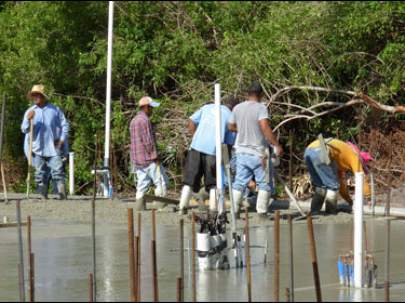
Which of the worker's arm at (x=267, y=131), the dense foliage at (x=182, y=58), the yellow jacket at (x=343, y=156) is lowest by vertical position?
the yellow jacket at (x=343, y=156)

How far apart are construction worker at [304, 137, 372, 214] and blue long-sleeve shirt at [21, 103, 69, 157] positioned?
146 inches

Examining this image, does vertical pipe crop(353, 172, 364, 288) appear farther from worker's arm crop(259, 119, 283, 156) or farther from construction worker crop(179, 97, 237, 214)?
construction worker crop(179, 97, 237, 214)

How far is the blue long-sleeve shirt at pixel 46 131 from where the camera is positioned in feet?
53.6

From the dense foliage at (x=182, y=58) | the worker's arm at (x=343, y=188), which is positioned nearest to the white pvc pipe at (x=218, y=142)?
the worker's arm at (x=343, y=188)

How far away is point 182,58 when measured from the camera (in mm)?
20016

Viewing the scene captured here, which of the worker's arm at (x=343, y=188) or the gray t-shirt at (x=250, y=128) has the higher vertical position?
the gray t-shirt at (x=250, y=128)

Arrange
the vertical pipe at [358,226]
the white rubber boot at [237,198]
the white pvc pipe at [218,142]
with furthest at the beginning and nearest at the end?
the white rubber boot at [237,198] < the white pvc pipe at [218,142] < the vertical pipe at [358,226]

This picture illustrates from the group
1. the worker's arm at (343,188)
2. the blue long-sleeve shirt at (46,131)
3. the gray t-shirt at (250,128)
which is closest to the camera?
the gray t-shirt at (250,128)

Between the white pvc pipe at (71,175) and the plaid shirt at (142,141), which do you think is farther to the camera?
the white pvc pipe at (71,175)

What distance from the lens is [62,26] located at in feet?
69.6

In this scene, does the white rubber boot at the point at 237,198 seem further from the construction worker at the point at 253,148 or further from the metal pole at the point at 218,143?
the metal pole at the point at 218,143

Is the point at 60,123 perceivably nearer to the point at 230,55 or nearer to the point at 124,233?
the point at 230,55

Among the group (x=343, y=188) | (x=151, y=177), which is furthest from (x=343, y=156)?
(x=151, y=177)

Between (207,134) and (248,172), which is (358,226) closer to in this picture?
(248,172)
